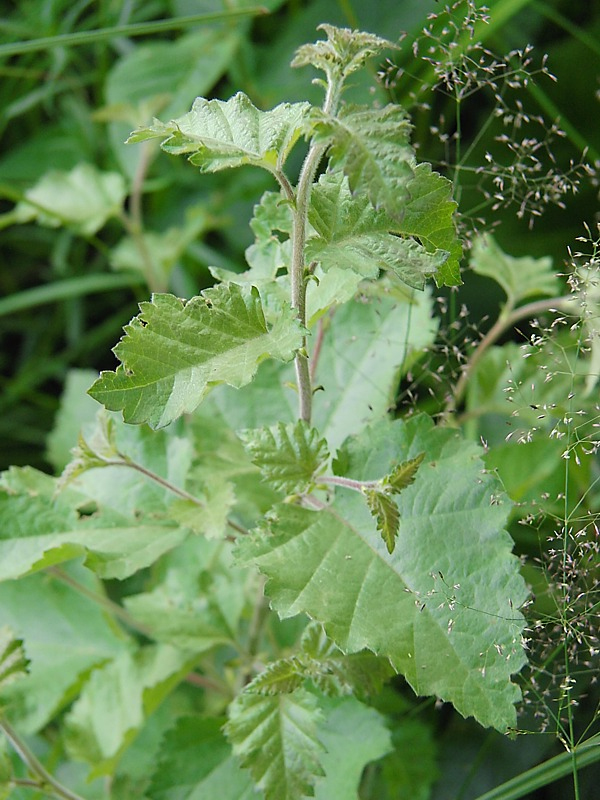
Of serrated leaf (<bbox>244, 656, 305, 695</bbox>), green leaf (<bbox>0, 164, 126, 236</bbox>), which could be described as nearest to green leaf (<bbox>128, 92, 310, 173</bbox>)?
serrated leaf (<bbox>244, 656, 305, 695</bbox>)

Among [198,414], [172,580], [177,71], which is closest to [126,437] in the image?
[198,414]

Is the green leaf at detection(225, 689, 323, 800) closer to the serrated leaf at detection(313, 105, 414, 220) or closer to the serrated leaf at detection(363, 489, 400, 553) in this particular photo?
the serrated leaf at detection(363, 489, 400, 553)

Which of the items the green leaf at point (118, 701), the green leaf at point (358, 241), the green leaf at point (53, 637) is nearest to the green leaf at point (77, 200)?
the green leaf at point (53, 637)

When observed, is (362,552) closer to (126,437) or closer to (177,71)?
(126,437)

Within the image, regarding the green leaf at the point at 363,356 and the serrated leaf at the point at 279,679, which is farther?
the green leaf at the point at 363,356

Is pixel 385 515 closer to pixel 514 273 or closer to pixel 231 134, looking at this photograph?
pixel 231 134

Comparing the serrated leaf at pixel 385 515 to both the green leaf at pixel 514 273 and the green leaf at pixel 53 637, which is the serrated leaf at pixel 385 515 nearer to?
the green leaf at pixel 514 273
